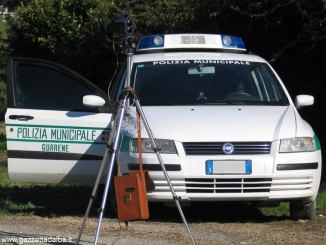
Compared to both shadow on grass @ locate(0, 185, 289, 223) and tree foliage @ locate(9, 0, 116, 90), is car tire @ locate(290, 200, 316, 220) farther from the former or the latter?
tree foliage @ locate(9, 0, 116, 90)

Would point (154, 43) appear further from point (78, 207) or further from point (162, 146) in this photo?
point (162, 146)

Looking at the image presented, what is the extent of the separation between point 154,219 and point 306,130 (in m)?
1.74

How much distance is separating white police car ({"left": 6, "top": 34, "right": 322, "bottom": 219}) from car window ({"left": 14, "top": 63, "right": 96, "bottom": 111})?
0.03ft

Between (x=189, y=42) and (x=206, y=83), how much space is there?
94cm

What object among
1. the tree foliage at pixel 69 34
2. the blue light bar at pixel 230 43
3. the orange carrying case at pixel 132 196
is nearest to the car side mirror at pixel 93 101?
the orange carrying case at pixel 132 196

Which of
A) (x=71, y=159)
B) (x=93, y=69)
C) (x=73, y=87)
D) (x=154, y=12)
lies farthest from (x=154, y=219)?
(x=93, y=69)

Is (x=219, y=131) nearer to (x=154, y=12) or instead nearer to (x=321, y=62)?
(x=321, y=62)

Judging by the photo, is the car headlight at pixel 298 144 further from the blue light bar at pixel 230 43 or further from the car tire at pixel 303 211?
the blue light bar at pixel 230 43

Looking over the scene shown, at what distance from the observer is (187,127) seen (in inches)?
259

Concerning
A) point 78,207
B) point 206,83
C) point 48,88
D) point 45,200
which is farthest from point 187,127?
point 45,200

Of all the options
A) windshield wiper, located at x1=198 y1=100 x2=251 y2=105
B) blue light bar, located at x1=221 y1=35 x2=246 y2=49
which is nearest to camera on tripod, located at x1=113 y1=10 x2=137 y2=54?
windshield wiper, located at x1=198 y1=100 x2=251 y2=105

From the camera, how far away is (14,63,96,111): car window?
7316mm

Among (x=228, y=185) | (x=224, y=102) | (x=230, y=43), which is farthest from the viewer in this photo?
(x=230, y=43)

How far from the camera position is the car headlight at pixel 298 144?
654 centimetres
